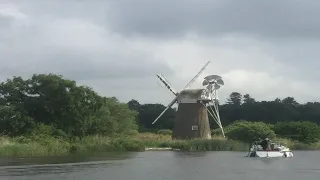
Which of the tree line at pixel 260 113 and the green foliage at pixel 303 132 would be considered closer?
the green foliage at pixel 303 132

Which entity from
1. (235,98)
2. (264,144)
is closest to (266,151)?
(264,144)

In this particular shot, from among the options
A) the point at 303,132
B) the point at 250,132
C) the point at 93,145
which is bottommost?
the point at 93,145

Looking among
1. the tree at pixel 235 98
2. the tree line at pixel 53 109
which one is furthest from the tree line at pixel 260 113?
the tree line at pixel 53 109

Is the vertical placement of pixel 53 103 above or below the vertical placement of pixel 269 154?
above

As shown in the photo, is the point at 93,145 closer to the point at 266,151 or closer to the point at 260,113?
the point at 266,151

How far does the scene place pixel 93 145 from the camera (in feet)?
192

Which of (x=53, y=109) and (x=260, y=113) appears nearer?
(x=53, y=109)

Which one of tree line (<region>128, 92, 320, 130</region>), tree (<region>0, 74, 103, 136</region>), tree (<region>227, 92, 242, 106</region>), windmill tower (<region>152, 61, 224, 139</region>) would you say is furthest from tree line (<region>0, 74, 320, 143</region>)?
tree (<region>227, 92, 242, 106</region>)

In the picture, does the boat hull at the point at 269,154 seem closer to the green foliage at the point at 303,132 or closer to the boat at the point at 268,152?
the boat at the point at 268,152

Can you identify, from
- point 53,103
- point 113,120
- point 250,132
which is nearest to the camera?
point 53,103

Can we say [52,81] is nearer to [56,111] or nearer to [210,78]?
[56,111]

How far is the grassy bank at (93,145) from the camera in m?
49.9

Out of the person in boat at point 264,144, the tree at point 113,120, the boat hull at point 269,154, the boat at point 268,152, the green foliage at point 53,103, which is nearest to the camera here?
the boat hull at point 269,154

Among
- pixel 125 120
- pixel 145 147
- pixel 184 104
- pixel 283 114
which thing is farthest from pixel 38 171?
pixel 283 114
